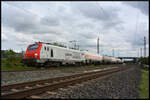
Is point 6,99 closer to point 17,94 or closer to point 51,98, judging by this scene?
point 17,94

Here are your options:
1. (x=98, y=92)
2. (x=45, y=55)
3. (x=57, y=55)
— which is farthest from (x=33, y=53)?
(x=98, y=92)

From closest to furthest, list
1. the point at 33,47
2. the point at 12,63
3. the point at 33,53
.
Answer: the point at 33,53 → the point at 33,47 → the point at 12,63

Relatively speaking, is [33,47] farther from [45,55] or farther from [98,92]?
[98,92]

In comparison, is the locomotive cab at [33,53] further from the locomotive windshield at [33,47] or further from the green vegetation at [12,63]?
the green vegetation at [12,63]

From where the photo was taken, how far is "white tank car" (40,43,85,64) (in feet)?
56.1

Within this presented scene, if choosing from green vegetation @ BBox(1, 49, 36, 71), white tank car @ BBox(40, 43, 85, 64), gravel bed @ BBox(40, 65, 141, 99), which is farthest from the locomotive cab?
gravel bed @ BBox(40, 65, 141, 99)

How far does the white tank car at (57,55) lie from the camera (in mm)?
17098

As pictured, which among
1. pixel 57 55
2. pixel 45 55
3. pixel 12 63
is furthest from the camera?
pixel 57 55

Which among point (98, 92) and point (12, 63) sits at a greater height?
point (12, 63)

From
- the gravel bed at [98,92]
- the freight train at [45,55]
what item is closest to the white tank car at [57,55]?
the freight train at [45,55]

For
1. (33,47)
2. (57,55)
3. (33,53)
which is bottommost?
(57,55)

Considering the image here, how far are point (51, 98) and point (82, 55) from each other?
24.2m

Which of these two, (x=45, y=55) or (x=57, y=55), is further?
(x=57, y=55)

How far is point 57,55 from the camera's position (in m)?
20.0
